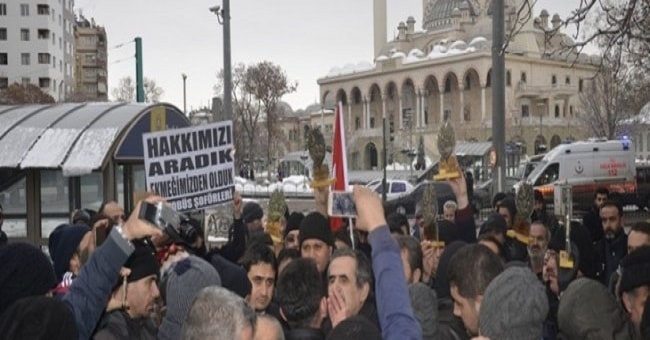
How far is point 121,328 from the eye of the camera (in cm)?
350

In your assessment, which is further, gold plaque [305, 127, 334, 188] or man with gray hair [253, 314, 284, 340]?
gold plaque [305, 127, 334, 188]

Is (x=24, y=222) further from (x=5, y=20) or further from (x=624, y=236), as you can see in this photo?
(x=5, y=20)

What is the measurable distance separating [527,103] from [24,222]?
238 feet

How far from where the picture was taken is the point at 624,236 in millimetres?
7121

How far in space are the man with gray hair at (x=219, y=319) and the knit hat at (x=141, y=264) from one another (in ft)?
3.28

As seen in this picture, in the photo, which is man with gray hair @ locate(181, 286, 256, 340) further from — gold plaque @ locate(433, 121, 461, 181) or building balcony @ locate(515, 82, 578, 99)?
building balcony @ locate(515, 82, 578, 99)

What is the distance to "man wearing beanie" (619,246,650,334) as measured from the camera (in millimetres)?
3752

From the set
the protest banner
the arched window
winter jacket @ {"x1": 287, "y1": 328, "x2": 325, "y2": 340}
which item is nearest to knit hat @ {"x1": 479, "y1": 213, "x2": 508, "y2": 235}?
the protest banner

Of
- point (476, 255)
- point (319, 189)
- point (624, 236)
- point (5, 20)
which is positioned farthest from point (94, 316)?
point (5, 20)

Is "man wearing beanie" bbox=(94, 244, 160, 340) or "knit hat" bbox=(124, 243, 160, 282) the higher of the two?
"knit hat" bbox=(124, 243, 160, 282)

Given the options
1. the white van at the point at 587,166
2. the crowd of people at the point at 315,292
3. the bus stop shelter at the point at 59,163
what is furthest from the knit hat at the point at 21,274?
the white van at the point at 587,166

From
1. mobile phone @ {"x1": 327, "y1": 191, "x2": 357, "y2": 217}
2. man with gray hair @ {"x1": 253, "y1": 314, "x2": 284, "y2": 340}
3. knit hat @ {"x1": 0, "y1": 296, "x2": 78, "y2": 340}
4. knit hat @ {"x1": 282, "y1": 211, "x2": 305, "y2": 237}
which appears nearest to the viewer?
knit hat @ {"x1": 0, "y1": 296, "x2": 78, "y2": 340}

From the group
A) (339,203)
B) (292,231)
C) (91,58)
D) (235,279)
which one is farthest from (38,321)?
(91,58)

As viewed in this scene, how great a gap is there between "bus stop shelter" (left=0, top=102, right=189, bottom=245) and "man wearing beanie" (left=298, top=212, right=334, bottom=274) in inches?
238
